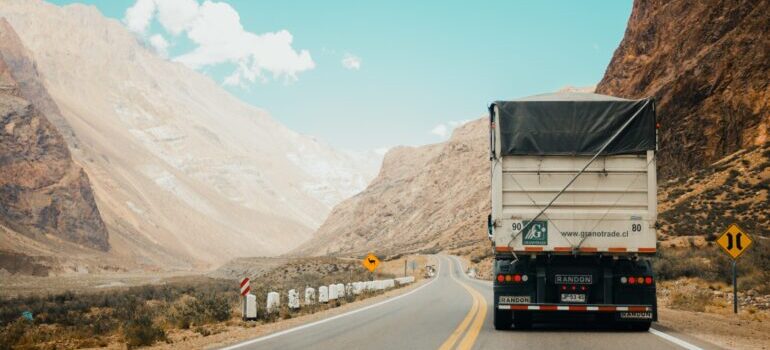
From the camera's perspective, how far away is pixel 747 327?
16.6 meters

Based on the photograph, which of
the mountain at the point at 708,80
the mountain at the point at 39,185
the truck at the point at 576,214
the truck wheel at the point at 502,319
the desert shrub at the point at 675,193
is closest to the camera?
the truck at the point at 576,214

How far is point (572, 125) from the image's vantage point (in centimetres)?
1441

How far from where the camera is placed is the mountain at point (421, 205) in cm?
12562

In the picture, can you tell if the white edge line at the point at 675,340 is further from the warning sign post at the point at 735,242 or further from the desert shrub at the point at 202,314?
the desert shrub at the point at 202,314

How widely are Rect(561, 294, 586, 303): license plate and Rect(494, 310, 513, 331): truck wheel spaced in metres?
1.12

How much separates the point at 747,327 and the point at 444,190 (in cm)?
12884

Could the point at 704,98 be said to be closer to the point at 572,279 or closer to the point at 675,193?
the point at 675,193

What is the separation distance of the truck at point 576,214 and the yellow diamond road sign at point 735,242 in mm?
7568

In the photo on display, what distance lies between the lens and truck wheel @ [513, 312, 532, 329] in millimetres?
14469

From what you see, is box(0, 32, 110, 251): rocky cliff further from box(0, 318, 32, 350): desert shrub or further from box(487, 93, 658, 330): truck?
box(487, 93, 658, 330): truck

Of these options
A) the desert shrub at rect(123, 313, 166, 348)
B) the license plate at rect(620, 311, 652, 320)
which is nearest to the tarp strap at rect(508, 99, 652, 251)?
the license plate at rect(620, 311, 652, 320)

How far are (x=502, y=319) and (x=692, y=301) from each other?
1161 cm

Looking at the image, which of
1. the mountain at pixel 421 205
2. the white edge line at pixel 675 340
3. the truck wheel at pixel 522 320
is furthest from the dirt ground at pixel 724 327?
the mountain at pixel 421 205

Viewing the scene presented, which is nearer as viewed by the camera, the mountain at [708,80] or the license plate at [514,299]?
the license plate at [514,299]
